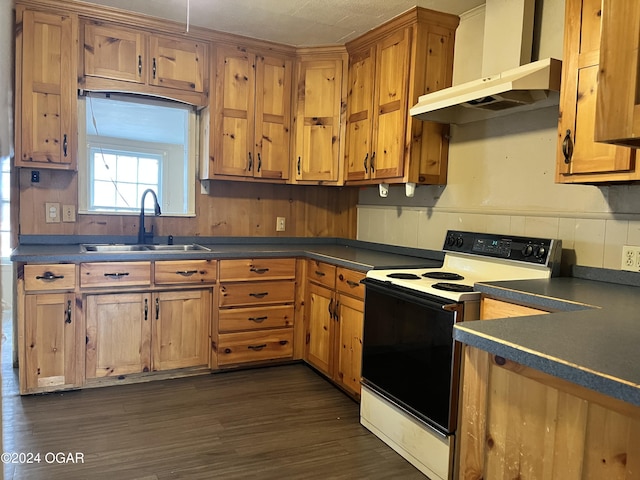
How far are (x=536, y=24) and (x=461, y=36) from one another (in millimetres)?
608

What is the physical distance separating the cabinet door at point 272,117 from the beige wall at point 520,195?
38.1 inches

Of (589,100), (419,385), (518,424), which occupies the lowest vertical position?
(419,385)

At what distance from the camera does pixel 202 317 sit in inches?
128

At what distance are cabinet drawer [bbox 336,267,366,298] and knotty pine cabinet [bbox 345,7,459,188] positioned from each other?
685 mm

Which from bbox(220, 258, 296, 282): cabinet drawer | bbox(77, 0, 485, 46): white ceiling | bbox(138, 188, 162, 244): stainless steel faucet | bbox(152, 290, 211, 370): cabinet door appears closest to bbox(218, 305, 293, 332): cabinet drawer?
bbox(152, 290, 211, 370): cabinet door

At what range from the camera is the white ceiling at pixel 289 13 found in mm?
2916

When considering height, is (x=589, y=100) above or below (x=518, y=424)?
above

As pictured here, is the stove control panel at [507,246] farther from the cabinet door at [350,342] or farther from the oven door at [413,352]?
the cabinet door at [350,342]

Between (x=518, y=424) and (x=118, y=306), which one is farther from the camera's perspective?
(x=118, y=306)

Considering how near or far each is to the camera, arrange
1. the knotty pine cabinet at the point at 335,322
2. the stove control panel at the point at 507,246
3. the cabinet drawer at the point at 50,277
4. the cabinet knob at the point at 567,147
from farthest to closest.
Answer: the knotty pine cabinet at the point at 335,322, the cabinet drawer at the point at 50,277, the stove control panel at the point at 507,246, the cabinet knob at the point at 567,147

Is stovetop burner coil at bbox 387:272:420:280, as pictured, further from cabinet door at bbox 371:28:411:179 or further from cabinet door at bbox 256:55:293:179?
cabinet door at bbox 256:55:293:179

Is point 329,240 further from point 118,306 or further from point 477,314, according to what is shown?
point 477,314

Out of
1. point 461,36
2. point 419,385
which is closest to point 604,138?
point 419,385

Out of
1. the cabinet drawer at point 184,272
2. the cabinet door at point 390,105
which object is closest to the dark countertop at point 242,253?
the cabinet drawer at point 184,272
